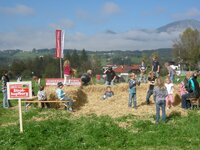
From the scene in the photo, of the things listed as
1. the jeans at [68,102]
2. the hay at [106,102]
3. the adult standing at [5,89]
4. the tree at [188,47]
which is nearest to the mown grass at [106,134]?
the hay at [106,102]

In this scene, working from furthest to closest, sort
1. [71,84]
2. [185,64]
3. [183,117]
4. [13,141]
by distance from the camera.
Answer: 1. [185,64]
2. [71,84]
3. [183,117]
4. [13,141]

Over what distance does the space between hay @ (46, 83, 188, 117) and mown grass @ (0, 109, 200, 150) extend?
2381 millimetres

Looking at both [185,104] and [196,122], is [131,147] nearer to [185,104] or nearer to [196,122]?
[196,122]

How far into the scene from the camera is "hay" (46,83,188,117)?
18.9 meters

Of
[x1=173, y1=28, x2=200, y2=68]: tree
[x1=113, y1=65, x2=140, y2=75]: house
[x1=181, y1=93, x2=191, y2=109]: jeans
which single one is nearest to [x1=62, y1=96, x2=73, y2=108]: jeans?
[x1=181, y1=93, x2=191, y2=109]: jeans

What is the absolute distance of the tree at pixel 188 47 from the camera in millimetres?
90938

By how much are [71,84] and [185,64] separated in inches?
2708

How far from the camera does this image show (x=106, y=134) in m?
13.5

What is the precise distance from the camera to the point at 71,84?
26.1 m

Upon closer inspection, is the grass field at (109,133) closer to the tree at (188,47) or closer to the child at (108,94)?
the child at (108,94)

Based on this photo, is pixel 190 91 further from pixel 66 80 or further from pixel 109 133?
pixel 66 80

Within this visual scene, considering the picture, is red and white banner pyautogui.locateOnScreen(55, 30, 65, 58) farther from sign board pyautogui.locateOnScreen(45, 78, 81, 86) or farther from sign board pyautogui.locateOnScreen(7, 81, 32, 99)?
sign board pyautogui.locateOnScreen(7, 81, 32, 99)

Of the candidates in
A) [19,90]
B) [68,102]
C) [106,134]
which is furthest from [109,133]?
[68,102]

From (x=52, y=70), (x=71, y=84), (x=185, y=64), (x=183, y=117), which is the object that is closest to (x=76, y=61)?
(x=52, y=70)
